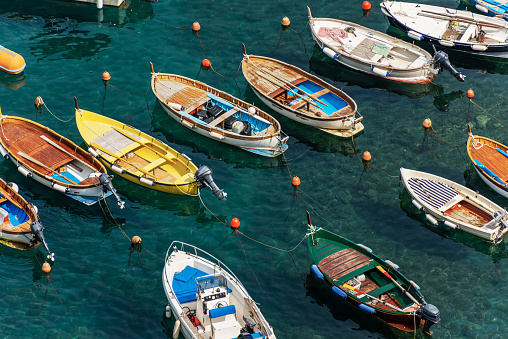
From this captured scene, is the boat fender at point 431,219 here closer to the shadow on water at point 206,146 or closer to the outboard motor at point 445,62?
the shadow on water at point 206,146

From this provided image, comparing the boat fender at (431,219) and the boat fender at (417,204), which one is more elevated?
the boat fender at (417,204)

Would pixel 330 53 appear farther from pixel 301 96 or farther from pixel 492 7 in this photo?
pixel 492 7

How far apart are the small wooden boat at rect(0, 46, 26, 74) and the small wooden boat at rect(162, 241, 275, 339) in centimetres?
2365

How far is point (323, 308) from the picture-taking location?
45.7m

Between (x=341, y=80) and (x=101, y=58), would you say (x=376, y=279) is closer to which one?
(x=341, y=80)

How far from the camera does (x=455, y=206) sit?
167ft

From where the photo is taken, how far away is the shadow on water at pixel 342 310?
146 feet

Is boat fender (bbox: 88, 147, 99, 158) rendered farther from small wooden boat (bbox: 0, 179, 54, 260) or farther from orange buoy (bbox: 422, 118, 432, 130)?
orange buoy (bbox: 422, 118, 432, 130)

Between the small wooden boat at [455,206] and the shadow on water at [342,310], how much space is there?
8884 millimetres

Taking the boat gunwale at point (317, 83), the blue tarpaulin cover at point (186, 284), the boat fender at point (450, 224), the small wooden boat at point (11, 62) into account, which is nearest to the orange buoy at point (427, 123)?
the boat gunwale at point (317, 83)

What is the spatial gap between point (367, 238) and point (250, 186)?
912 cm

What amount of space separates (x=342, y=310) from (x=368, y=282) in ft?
7.74

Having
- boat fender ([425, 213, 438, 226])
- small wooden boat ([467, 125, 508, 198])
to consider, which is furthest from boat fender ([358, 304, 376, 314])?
small wooden boat ([467, 125, 508, 198])

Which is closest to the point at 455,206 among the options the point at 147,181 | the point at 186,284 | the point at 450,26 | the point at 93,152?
the point at 186,284
